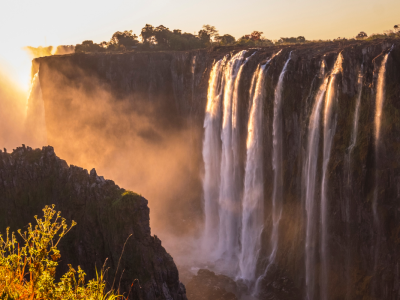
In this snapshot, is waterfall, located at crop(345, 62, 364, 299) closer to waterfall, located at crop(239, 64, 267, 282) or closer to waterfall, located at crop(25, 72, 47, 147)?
waterfall, located at crop(239, 64, 267, 282)

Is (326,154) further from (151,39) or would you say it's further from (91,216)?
(151,39)

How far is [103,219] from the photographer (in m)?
19.4

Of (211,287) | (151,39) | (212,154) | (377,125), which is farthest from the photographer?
(151,39)

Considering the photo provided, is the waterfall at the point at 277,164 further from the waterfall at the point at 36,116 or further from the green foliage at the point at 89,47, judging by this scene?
the green foliage at the point at 89,47

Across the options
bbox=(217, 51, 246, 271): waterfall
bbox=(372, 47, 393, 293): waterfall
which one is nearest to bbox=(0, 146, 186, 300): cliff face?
bbox=(217, 51, 246, 271): waterfall

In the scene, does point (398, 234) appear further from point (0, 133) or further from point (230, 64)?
point (0, 133)

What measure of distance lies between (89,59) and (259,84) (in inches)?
1055

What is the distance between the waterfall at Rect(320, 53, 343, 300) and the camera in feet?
61.7

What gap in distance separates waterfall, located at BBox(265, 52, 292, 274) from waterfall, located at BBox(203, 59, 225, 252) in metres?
7.52

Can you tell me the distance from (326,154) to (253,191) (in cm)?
753

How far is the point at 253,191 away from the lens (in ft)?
84.0

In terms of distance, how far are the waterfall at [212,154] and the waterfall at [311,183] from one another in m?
10.8

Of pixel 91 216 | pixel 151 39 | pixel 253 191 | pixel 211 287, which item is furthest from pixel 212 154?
pixel 151 39

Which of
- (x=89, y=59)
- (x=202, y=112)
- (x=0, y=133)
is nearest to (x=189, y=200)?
(x=202, y=112)
